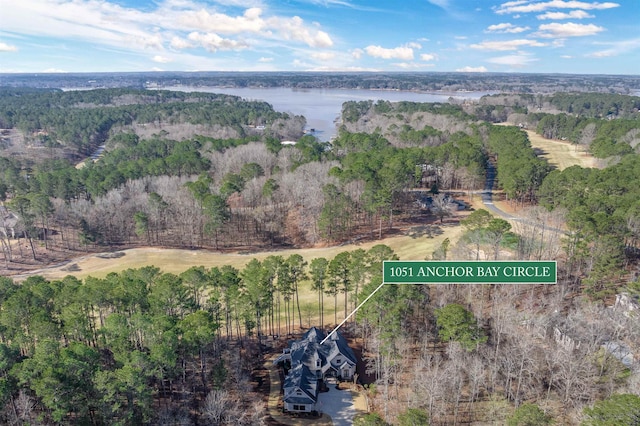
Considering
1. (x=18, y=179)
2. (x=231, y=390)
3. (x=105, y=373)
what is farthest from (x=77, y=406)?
(x=18, y=179)

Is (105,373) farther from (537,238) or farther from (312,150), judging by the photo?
(312,150)

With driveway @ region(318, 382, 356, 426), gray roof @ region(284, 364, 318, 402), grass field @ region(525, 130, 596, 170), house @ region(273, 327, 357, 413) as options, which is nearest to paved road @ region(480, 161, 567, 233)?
grass field @ region(525, 130, 596, 170)

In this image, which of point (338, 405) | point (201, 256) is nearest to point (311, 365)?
point (338, 405)

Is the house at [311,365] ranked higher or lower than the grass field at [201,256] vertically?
lower

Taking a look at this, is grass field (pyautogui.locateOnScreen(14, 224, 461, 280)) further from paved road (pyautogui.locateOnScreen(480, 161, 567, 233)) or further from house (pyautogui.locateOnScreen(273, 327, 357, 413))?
house (pyautogui.locateOnScreen(273, 327, 357, 413))

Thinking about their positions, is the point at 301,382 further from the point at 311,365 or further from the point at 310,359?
the point at 310,359

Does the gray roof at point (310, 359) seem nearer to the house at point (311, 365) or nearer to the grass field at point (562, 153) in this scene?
the house at point (311, 365)

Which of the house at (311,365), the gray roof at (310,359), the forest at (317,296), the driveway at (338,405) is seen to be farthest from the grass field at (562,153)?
the driveway at (338,405)
